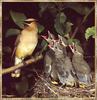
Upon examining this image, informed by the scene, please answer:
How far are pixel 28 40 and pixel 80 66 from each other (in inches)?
12.4

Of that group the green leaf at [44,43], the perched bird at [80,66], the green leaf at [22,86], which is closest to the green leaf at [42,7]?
the green leaf at [44,43]

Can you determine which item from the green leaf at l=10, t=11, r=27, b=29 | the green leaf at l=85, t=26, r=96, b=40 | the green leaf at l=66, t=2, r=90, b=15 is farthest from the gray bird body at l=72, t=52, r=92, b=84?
the green leaf at l=10, t=11, r=27, b=29

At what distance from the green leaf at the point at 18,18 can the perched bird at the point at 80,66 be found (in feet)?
1.01

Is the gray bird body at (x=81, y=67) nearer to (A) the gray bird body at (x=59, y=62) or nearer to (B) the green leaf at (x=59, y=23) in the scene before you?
(A) the gray bird body at (x=59, y=62)

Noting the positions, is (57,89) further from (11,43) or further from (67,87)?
(11,43)

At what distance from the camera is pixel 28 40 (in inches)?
138

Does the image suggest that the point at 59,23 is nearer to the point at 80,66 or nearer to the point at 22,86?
the point at 80,66

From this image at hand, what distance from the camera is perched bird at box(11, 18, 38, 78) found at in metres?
3.51

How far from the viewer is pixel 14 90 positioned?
3557 mm

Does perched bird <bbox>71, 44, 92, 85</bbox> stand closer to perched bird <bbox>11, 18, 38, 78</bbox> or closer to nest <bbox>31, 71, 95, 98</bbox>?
nest <bbox>31, 71, 95, 98</bbox>

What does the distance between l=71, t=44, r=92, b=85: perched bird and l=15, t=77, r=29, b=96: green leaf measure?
28cm

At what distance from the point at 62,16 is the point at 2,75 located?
455mm

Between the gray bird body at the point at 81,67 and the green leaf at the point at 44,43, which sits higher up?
the green leaf at the point at 44,43

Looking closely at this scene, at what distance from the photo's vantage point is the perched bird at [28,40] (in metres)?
3.51
